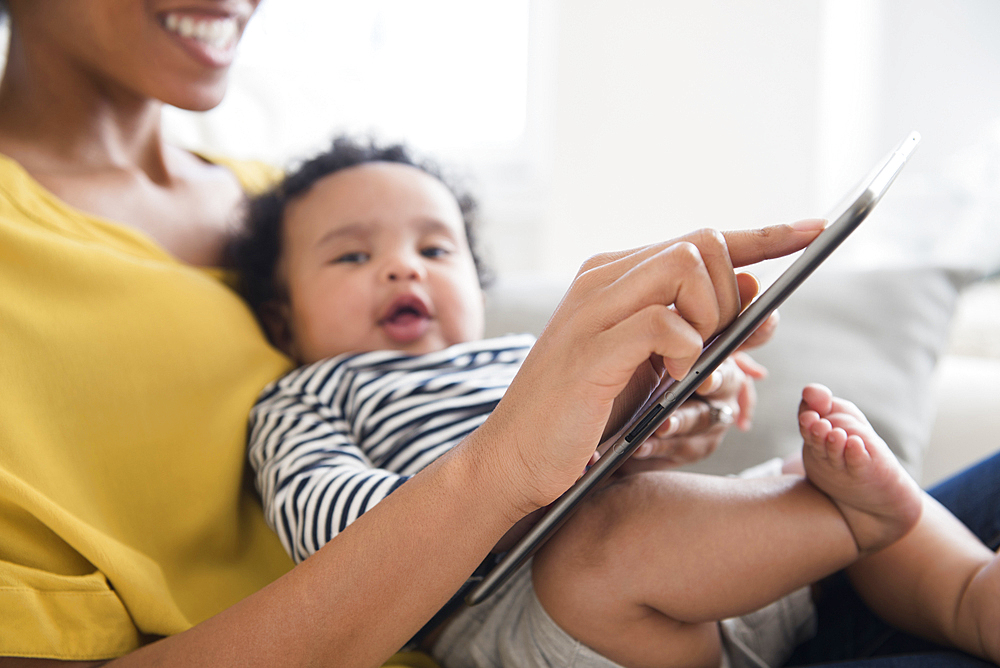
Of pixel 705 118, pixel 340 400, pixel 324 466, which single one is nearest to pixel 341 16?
pixel 705 118

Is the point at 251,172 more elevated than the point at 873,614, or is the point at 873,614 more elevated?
the point at 251,172

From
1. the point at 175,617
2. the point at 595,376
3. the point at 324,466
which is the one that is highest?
the point at 595,376

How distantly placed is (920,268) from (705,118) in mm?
1046

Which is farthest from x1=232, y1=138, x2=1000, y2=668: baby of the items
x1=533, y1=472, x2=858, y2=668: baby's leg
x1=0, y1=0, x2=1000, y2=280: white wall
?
x1=0, y1=0, x2=1000, y2=280: white wall

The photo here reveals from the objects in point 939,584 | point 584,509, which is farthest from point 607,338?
point 939,584

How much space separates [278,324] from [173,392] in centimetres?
32

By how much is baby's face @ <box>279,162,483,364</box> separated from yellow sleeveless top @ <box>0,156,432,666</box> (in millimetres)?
123

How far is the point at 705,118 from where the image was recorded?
2049mm

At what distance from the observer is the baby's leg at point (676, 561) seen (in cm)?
59

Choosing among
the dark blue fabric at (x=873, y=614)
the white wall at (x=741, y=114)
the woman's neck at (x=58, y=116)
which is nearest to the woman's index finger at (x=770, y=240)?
the dark blue fabric at (x=873, y=614)

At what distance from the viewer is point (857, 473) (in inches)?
23.3

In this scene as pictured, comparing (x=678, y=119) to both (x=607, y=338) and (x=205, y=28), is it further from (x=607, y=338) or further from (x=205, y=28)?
(x=607, y=338)

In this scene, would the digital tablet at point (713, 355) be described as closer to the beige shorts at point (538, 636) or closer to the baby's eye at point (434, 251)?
the beige shorts at point (538, 636)

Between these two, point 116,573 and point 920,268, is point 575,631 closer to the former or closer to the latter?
point 116,573
